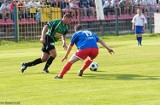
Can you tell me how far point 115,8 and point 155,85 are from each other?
91.7ft

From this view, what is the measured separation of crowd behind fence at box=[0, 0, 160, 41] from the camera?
34.6 m

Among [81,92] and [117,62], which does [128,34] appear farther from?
[81,92]

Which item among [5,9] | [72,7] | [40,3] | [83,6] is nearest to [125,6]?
[83,6]

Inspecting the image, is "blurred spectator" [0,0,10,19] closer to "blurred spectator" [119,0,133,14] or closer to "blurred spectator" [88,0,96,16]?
"blurred spectator" [88,0,96,16]

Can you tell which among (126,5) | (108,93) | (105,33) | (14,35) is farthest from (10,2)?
(108,93)

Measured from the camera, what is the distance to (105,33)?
4075cm

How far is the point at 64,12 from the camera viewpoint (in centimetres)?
3731

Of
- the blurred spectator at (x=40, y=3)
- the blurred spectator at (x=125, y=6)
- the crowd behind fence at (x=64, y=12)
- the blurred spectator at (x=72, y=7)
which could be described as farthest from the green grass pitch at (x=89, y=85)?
the blurred spectator at (x=125, y=6)

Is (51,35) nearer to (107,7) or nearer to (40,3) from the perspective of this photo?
(40,3)

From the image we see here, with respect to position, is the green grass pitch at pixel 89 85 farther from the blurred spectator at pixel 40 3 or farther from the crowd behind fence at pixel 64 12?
the blurred spectator at pixel 40 3

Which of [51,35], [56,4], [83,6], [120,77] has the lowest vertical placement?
[120,77]

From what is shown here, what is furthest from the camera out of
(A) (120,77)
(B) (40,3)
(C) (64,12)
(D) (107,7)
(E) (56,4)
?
(D) (107,7)

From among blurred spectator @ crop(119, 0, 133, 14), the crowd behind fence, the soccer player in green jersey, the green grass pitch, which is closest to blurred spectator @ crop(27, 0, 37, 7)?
the crowd behind fence

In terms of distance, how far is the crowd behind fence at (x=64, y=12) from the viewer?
1363 inches
